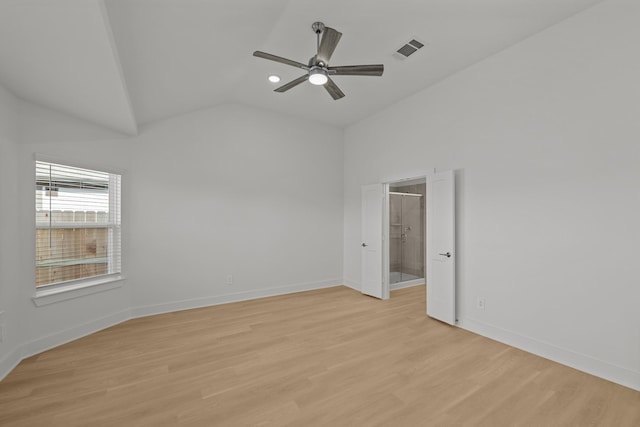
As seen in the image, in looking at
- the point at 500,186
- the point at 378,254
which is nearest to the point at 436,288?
the point at 378,254

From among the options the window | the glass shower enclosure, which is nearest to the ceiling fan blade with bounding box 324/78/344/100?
the window

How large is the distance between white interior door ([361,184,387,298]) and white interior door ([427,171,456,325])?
1050 mm

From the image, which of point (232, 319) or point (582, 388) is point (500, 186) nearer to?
point (582, 388)

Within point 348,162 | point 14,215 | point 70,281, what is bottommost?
point 70,281

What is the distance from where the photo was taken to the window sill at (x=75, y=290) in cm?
287

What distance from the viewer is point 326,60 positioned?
248cm

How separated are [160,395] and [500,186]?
13.0 feet

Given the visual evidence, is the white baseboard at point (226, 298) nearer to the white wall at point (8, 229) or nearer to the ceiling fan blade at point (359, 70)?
the white wall at point (8, 229)

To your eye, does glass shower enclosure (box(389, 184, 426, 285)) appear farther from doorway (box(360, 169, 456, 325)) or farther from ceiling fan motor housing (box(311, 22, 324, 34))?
ceiling fan motor housing (box(311, 22, 324, 34))

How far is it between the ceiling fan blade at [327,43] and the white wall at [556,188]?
215 cm

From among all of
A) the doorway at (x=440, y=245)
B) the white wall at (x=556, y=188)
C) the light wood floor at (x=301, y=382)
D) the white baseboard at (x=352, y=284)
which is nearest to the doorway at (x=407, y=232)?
the white baseboard at (x=352, y=284)

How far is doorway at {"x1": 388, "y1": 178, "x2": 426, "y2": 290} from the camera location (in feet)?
20.4

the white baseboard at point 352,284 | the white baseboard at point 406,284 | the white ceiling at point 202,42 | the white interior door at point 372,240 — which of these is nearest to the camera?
the white ceiling at point 202,42

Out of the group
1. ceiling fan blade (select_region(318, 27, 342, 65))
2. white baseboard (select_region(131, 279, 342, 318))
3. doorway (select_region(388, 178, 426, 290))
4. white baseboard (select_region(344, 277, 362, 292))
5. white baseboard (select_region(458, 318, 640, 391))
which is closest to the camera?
ceiling fan blade (select_region(318, 27, 342, 65))
